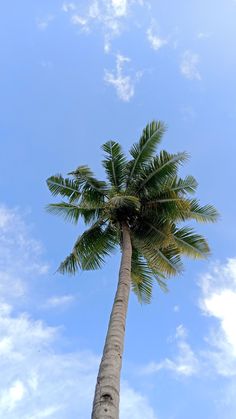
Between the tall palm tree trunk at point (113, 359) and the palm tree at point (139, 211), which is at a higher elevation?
the palm tree at point (139, 211)

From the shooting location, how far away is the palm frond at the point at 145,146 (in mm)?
16297

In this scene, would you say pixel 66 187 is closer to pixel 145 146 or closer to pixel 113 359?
pixel 145 146

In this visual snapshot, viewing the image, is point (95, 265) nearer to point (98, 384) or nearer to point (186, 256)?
point (186, 256)

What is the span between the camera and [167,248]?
15516 mm

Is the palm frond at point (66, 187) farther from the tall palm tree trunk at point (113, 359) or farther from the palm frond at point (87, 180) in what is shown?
the tall palm tree trunk at point (113, 359)

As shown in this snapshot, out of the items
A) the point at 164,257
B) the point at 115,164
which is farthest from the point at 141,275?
the point at 115,164

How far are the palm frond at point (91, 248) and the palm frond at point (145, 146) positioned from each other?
204 cm

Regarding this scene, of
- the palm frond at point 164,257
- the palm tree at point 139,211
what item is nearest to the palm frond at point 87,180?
the palm tree at point 139,211

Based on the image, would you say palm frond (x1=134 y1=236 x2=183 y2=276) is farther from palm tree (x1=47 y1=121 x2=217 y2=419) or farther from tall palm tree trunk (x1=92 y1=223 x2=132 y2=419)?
tall palm tree trunk (x1=92 y1=223 x2=132 y2=419)

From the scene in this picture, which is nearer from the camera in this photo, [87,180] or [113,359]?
[113,359]

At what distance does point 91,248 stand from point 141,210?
2.17 m

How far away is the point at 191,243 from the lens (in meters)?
15.6

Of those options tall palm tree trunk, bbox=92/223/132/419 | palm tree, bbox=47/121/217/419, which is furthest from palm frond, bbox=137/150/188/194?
tall palm tree trunk, bbox=92/223/132/419

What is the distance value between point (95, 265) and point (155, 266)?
2.11 meters
